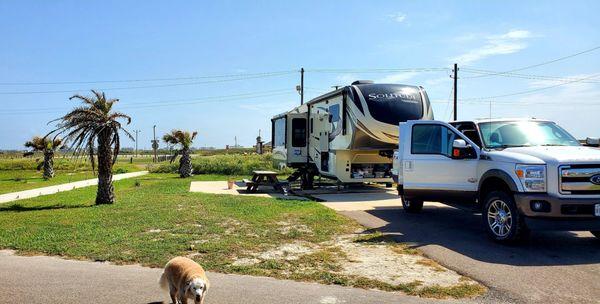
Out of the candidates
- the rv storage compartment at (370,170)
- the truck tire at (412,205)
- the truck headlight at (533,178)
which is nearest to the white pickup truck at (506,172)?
the truck headlight at (533,178)

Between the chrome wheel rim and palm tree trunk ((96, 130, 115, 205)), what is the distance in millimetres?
9898

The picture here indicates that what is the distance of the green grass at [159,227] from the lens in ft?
23.3

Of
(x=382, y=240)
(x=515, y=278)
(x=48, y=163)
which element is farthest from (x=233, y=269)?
(x=48, y=163)

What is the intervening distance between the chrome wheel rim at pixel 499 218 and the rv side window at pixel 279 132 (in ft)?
38.4

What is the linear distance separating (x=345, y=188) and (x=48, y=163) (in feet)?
63.7

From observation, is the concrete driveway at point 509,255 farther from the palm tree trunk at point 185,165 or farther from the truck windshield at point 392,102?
the palm tree trunk at point 185,165

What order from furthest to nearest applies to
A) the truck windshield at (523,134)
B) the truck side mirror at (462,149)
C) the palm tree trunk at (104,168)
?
the palm tree trunk at (104,168)
the truck side mirror at (462,149)
the truck windshield at (523,134)

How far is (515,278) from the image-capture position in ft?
18.5

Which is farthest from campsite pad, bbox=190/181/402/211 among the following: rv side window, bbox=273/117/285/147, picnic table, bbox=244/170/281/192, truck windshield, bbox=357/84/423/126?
truck windshield, bbox=357/84/423/126

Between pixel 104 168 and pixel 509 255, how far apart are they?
417 inches

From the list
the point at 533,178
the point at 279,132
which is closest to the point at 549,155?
the point at 533,178

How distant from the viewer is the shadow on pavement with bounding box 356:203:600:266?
6.58 meters

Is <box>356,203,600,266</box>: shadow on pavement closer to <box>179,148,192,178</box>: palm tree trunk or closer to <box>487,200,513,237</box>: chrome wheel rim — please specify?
<box>487,200,513,237</box>: chrome wheel rim

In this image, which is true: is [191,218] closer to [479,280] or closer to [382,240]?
[382,240]
